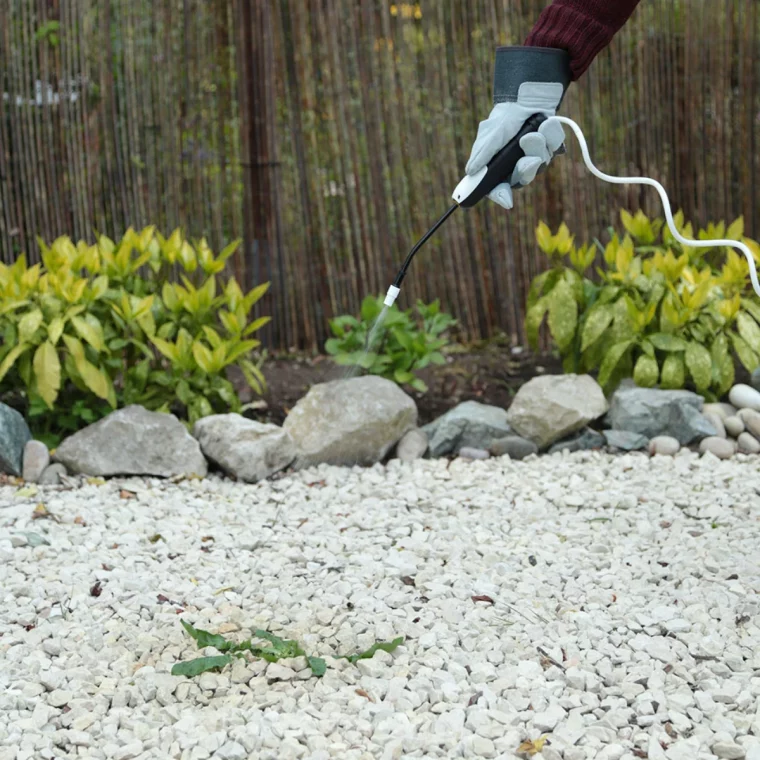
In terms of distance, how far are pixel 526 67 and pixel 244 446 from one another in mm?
1560

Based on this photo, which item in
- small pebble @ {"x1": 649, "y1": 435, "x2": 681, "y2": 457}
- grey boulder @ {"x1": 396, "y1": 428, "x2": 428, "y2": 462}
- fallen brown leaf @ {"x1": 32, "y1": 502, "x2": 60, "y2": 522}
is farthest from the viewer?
grey boulder @ {"x1": 396, "y1": 428, "x2": 428, "y2": 462}

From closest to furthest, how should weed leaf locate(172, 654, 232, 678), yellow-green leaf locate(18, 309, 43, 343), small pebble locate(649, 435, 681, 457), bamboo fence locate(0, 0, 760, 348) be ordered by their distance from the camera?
1. weed leaf locate(172, 654, 232, 678)
2. yellow-green leaf locate(18, 309, 43, 343)
3. small pebble locate(649, 435, 681, 457)
4. bamboo fence locate(0, 0, 760, 348)

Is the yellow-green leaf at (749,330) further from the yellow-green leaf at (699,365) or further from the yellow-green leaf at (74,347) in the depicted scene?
the yellow-green leaf at (74,347)

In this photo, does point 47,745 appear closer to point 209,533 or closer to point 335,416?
point 209,533

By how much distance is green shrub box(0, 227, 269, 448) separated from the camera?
3.12 metres

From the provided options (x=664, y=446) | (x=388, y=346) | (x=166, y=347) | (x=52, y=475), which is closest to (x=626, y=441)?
(x=664, y=446)

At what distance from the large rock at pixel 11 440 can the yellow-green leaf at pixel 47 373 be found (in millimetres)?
126

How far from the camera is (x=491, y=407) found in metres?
3.45

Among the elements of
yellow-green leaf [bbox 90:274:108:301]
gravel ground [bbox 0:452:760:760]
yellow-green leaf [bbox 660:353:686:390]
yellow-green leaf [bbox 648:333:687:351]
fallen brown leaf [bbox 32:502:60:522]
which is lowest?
gravel ground [bbox 0:452:760:760]

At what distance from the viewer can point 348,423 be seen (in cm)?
323

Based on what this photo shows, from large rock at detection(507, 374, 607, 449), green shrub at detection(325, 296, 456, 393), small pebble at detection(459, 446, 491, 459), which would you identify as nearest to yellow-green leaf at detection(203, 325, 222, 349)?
green shrub at detection(325, 296, 456, 393)

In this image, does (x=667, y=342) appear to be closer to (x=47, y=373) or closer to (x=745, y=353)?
(x=745, y=353)

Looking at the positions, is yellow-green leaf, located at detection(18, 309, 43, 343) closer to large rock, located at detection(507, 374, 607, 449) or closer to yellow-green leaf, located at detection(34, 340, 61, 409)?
yellow-green leaf, located at detection(34, 340, 61, 409)

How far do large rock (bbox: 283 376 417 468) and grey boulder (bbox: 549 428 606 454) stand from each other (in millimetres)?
511
